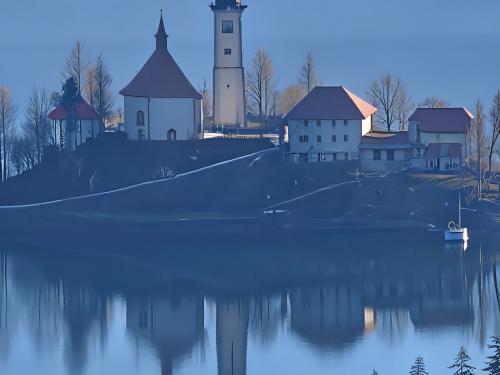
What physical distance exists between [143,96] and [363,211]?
477 inches

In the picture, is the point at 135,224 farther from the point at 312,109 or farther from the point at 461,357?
the point at 461,357

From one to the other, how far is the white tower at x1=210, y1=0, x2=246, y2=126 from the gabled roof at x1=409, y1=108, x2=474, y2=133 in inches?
367

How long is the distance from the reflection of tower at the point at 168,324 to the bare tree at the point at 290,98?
2869 cm

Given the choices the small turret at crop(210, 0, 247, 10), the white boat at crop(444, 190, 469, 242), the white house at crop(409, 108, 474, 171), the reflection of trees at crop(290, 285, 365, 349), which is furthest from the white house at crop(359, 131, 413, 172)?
the reflection of trees at crop(290, 285, 365, 349)

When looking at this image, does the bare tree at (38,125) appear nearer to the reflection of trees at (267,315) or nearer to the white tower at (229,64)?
the white tower at (229,64)

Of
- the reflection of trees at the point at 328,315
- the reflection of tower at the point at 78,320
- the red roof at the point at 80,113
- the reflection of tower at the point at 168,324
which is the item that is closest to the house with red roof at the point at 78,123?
the red roof at the point at 80,113

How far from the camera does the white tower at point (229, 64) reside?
97.2m

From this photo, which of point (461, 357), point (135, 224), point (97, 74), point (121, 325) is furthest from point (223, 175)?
point (461, 357)

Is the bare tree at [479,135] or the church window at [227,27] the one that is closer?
the bare tree at [479,135]

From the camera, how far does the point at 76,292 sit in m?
77.9

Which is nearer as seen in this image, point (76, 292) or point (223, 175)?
point (76, 292)

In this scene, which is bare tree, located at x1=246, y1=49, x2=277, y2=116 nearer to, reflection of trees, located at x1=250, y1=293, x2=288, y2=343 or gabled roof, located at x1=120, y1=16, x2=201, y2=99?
gabled roof, located at x1=120, y1=16, x2=201, y2=99

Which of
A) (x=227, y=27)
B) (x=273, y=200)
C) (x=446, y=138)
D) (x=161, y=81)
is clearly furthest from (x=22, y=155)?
(x=446, y=138)

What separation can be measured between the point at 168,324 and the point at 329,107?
22.6 meters
